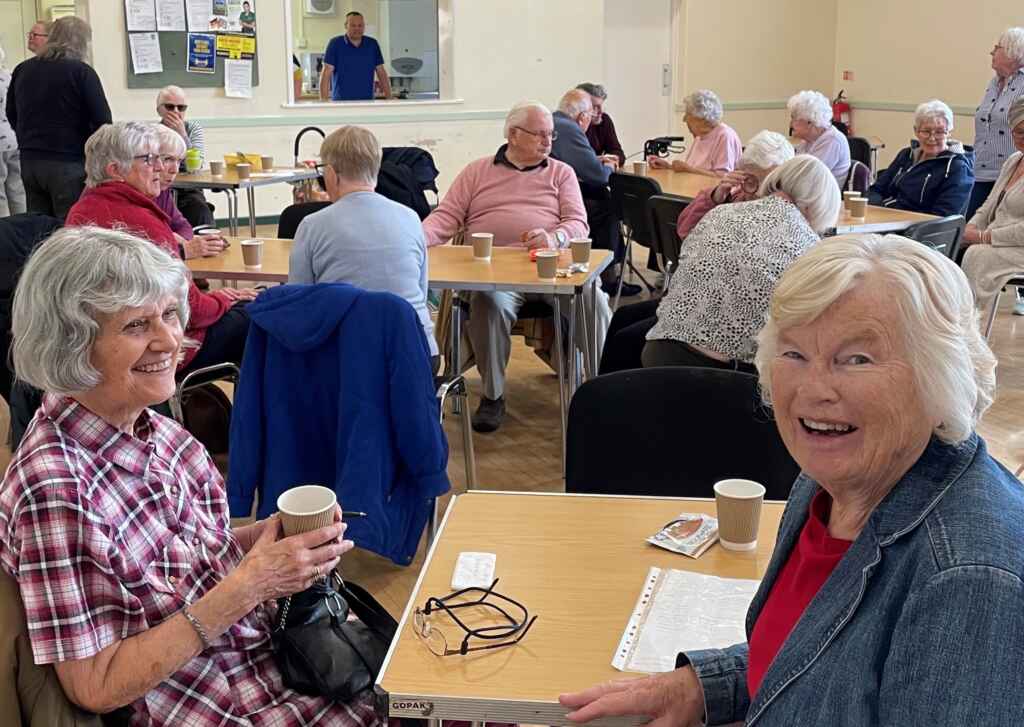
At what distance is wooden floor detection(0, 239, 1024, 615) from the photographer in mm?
3285

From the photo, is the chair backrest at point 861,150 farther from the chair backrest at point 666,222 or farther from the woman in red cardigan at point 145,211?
the woman in red cardigan at point 145,211

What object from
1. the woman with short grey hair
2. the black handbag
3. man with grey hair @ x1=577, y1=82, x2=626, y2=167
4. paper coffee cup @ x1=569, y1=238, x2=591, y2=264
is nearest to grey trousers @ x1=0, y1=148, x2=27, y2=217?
the woman with short grey hair

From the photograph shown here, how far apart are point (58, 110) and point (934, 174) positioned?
483cm

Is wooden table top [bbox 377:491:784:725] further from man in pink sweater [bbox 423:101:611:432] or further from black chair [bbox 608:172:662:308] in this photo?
black chair [bbox 608:172:662:308]

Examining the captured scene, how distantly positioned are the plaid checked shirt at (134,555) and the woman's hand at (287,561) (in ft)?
0.38

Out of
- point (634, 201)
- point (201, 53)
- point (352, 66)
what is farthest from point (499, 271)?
point (352, 66)

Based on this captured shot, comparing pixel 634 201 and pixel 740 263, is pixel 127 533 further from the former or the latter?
pixel 634 201

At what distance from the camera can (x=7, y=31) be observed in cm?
945

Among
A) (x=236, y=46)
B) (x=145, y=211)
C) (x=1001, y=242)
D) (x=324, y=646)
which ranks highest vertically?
(x=236, y=46)

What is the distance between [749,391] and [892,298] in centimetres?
102

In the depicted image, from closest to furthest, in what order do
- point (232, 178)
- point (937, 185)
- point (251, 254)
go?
point (251, 254) → point (937, 185) → point (232, 178)

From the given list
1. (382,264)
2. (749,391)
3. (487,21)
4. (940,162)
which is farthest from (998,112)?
(749,391)

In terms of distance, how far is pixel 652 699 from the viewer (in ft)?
4.66

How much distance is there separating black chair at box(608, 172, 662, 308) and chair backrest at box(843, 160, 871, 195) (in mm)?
1526
